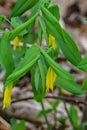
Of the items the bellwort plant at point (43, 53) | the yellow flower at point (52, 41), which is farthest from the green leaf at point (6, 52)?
the yellow flower at point (52, 41)

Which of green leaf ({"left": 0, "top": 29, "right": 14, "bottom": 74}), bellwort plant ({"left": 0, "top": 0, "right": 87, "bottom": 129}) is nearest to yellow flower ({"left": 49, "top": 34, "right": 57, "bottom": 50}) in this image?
bellwort plant ({"left": 0, "top": 0, "right": 87, "bottom": 129})

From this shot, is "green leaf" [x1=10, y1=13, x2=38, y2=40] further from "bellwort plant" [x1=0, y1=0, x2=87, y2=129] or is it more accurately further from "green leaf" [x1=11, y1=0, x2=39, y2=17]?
"green leaf" [x1=11, y1=0, x2=39, y2=17]

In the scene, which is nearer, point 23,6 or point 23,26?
point 23,26

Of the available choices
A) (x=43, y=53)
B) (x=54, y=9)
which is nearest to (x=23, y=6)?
(x=54, y=9)

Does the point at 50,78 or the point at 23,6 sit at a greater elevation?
the point at 23,6

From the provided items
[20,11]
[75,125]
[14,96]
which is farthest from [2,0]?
[20,11]

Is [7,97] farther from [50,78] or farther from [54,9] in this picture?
[54,9]

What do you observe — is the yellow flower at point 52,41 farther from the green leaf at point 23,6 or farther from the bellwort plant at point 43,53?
the green leaf at point 23,6
